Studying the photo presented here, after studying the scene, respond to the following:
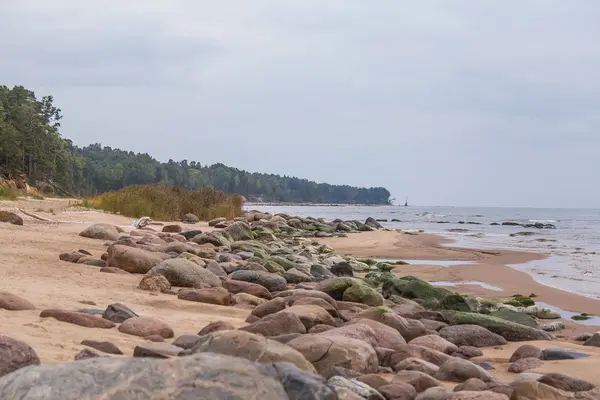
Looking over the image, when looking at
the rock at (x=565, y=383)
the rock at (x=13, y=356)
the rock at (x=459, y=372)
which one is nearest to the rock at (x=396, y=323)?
the rock at (x=459, y=372)

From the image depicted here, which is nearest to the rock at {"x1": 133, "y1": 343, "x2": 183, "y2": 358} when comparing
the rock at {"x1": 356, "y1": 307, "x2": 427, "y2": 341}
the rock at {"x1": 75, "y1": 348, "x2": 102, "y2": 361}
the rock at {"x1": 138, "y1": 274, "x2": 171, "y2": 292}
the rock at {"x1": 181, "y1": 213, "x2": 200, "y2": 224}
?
the rock at {"x1": 75, "y1": 348, "x2": 102, "y2": 361}

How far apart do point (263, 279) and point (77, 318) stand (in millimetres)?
3938

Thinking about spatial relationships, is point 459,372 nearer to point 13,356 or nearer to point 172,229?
point 13,356

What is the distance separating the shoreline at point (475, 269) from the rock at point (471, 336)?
1699 millimetres

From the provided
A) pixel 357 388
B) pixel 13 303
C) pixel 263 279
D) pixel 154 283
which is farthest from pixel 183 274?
pixel 357 388

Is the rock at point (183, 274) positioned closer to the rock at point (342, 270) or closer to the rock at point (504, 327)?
the rock at point (504, 327)

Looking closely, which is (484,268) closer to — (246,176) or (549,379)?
(549,379)

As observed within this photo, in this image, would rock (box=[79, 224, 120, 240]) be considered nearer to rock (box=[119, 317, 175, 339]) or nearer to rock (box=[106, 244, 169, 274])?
rock (box=[106, 244, 169, 274])

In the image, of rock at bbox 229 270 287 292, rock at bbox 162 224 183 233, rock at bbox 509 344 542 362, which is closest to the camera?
rock at bbox 509 344 542 362

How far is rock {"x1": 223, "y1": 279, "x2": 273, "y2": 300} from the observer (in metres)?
7.36

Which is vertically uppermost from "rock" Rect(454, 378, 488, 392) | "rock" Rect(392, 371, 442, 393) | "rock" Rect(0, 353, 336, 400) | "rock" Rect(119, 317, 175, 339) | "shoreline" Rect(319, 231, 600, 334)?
"rock" Rect(0, 353, 336, 400)

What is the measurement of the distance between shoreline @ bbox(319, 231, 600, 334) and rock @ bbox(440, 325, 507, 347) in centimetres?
170

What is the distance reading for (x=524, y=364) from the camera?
15.8ft

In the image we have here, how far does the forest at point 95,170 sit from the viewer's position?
50.2 metres
